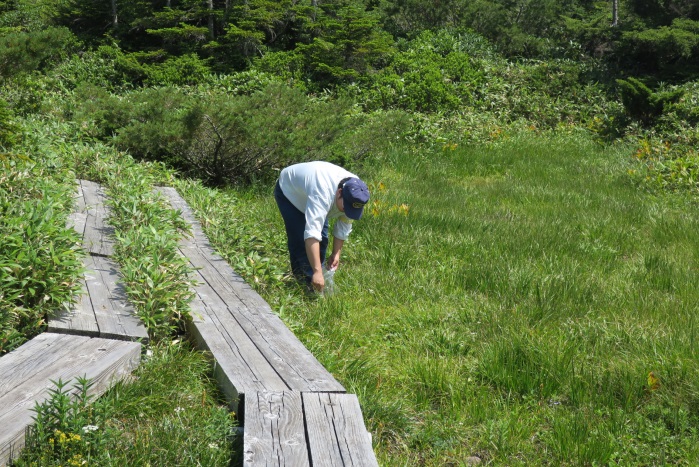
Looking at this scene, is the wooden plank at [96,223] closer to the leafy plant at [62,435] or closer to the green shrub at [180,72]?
the leafy plant at [62,435]

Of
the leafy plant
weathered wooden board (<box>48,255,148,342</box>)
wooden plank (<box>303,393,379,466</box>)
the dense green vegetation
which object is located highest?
the leafy plant

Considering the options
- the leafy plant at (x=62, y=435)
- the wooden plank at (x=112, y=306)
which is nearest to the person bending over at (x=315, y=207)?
the wooden plank at (x=112, y=306)

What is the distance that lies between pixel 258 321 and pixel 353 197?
1.15 metres

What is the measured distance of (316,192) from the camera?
529 centimetres

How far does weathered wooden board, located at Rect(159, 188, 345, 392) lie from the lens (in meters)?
3.77

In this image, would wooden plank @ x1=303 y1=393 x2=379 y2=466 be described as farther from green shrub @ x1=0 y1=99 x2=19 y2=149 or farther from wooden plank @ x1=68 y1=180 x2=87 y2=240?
green shrub @ x1=0 y1=99 x2=19 y2=149

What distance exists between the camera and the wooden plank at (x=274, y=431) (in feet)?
9.84

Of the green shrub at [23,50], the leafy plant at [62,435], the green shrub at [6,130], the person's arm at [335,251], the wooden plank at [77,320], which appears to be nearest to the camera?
the leafy plant at [62,435]

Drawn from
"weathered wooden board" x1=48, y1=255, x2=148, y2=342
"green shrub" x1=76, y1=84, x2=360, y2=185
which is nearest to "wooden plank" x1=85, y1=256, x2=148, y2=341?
"weathered wooden board" x1=48, y1=255, x2=148, y2=342

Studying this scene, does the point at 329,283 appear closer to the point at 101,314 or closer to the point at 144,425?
the point at 101,314

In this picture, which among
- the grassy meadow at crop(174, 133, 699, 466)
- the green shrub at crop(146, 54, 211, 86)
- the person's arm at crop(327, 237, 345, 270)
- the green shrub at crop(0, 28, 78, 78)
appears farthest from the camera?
the green shrub at crop(146, 54, 211, 86)

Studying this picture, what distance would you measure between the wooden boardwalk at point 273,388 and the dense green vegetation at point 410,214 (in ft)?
0.60

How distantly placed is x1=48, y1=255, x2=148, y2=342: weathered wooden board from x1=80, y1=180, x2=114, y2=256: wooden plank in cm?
45

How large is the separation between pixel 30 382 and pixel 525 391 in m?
2.74
